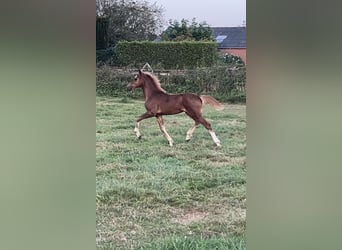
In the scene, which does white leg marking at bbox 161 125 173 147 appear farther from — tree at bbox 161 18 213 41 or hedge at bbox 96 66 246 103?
tree at bbox 161 18 213 41

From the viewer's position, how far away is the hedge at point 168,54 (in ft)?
6.74

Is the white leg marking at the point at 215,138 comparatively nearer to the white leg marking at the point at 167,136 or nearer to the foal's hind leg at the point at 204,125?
the foal's hind leg at the point at 204,125

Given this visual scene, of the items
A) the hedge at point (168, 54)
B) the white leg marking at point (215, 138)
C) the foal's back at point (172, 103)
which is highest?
the hedge at point (168, 54)

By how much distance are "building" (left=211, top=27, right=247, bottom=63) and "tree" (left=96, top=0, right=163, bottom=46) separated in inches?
10.8

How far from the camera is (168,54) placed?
6.80 feet

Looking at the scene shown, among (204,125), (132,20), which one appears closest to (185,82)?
(204,125)

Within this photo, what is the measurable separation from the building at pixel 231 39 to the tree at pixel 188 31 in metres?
0.04

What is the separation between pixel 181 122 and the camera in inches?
84.2

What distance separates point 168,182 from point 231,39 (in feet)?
2.34

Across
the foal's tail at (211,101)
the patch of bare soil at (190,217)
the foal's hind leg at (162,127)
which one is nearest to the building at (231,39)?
the foal's tail at (211,101)
